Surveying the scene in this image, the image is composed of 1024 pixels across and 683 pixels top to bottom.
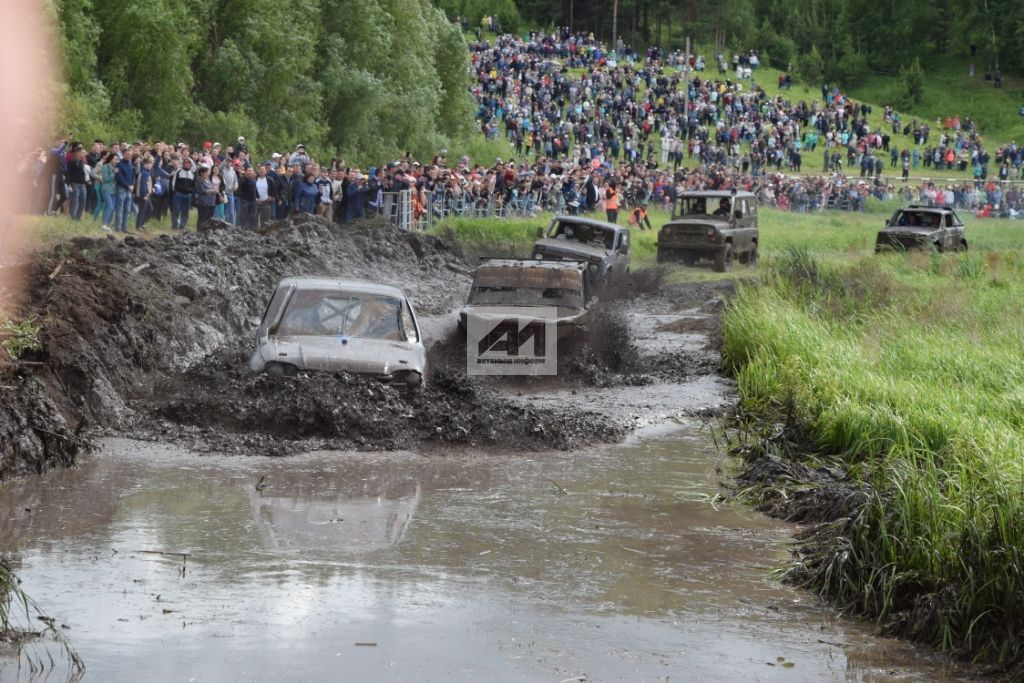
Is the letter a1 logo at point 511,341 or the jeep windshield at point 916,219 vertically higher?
the jeep windshield at point 916,219

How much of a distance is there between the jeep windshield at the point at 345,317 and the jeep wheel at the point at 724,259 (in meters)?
20.2

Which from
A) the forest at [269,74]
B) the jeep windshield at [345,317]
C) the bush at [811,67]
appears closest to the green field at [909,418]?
A: the jeep windshield at [345,317]

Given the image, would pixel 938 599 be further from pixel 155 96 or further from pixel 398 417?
pixel 155 96

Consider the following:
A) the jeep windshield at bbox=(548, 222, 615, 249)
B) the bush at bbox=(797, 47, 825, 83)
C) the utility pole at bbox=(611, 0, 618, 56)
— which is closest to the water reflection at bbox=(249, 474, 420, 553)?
the jeep windshield at bbox=(548, 222, 615, 249)

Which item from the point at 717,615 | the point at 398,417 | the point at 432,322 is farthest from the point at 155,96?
the point at 717,615

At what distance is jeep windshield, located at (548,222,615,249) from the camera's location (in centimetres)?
2925

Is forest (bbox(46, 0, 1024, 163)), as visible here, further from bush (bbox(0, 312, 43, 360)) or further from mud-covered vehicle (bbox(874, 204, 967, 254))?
bush (bbox(0, 312, 43, 360))

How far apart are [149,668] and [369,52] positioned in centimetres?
4438

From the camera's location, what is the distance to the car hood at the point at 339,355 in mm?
14391

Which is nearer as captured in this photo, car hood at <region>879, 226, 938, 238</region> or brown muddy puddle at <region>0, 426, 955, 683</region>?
brown muddy puddle at <region>0, 426, 955, 683</region>

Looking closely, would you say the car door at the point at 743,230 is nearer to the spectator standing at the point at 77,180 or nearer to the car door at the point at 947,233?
the car door at the point at 947,233

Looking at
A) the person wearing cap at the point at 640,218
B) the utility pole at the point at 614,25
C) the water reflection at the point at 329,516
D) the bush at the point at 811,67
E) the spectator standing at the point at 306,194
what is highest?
the utility pole at the point at 614,25

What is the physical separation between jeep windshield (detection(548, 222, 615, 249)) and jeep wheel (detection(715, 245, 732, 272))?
6.34 meters

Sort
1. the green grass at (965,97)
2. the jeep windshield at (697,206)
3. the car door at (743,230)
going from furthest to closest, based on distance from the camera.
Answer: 1. the green grass at (965,97)
2. the jeep windshield at (697,206)
3. the car door at (743,230)
